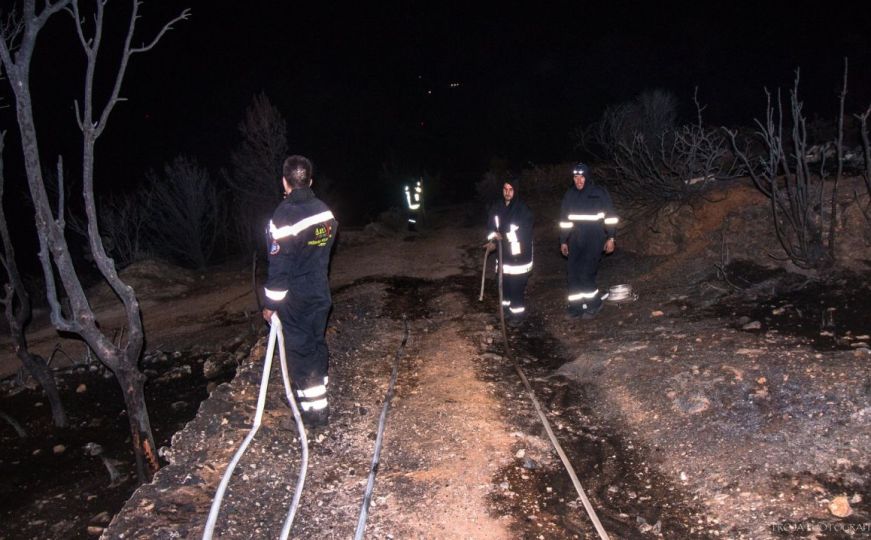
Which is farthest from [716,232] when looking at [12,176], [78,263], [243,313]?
[12,176]

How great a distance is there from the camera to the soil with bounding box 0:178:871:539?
340cm

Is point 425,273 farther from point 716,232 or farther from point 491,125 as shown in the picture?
point 491,125

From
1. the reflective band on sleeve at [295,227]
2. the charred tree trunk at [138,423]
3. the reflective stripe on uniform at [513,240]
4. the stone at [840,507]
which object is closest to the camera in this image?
the stone at [840,507]

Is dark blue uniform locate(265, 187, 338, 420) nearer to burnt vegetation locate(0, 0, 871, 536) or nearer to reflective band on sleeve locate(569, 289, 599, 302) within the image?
burnt vegetation locate(0, 0, 871, 536)

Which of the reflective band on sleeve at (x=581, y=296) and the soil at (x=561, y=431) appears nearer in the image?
the soil at (x=561, y=431)

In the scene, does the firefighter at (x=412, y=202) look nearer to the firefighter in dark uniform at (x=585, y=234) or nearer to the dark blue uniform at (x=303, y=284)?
the firefighter in dark uniform at (x=585, y=234)

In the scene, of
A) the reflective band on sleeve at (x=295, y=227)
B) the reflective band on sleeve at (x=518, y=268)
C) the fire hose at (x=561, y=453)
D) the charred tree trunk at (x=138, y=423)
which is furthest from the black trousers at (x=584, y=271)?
the charred tree trunk at (x=138, y=423)

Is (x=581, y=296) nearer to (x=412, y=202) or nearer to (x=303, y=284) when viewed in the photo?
(x=303, y=284)

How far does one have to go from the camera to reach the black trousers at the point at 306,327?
443 cm

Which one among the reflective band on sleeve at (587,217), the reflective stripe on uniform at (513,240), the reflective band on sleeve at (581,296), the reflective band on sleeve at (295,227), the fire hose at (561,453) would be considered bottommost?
the fire hose at (561,453)

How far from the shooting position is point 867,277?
611 cm

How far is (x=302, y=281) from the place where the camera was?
442cm

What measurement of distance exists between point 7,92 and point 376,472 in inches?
814

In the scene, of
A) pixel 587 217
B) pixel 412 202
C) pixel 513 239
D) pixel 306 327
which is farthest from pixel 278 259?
pixel 412 202
